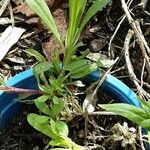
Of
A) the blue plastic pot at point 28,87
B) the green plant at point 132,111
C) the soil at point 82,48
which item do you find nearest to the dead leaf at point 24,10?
the soil at point 82,48

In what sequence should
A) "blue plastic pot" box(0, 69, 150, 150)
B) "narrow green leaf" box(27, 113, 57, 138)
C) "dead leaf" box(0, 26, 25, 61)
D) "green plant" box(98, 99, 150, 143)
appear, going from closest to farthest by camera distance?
"green plant" box(98, 99, 150, 143) → "narrow green leaf" box(27, 113, 57, 138) → "blue plastic pot" box(0, 69, 150, 150) → "dead leaf" box(0, 26, 25, 61)

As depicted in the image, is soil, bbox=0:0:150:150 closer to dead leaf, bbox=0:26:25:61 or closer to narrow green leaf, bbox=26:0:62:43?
dead leaf, bbox=0:26:25:61

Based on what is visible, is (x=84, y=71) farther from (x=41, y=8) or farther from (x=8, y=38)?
(x=8, y=38)

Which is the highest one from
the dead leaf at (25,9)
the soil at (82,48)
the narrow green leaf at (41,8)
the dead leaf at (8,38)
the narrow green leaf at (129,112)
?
the narrow green leaf at (41,8)

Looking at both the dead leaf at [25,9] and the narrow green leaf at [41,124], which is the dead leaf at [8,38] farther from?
the narrow green leaf at [41,124]

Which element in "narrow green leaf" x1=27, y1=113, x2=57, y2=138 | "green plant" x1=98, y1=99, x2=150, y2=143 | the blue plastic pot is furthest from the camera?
the blue plastic pot

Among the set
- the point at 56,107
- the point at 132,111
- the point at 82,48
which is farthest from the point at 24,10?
the point at 132,111

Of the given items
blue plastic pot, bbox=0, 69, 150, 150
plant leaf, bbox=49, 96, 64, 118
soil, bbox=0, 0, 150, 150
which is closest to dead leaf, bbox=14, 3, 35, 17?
soil, bbox=0, 0, 150, 150
